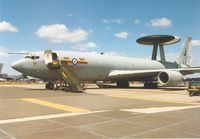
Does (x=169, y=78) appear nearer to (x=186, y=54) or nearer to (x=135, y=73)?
(x=135, y=73)

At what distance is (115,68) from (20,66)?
12355 mm

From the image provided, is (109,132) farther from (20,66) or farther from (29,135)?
(20,66)

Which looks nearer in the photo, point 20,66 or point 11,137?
point 11,137

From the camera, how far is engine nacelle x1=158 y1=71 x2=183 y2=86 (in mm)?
30859

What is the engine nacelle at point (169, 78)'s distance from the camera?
30.9 m

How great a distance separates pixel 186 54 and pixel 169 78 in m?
21.5

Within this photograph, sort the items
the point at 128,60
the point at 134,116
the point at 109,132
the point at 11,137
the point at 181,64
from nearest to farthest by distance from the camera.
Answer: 1. the point at 11,137
2. the point at 109,132
3. the point at 134,116
4. the point at 128,60
5. the point at 181,64

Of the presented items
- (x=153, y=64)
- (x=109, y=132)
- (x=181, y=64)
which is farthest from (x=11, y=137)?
(x=181, y=64)

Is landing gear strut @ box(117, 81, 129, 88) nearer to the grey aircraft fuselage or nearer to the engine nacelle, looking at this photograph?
the grey aircraft fuselage

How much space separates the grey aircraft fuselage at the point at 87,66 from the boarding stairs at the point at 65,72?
46cm

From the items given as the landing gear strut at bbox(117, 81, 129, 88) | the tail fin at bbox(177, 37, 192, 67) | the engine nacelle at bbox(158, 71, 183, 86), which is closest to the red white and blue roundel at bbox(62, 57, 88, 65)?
the engine nacelle at bbox(158, 71, 183, 86)

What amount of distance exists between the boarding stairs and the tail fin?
26.5 meters

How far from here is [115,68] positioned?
35.4 metres

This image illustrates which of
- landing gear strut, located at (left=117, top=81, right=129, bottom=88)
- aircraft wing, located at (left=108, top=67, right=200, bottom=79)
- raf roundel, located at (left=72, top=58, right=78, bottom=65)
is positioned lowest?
landing gear strut, located at (left=117, top=81, right=129, bottom=88)
